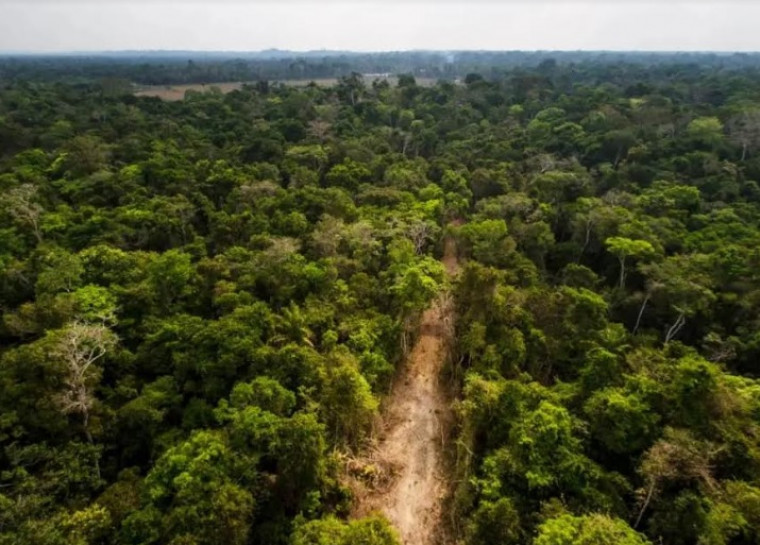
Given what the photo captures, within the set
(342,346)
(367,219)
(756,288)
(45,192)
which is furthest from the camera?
(45,192)

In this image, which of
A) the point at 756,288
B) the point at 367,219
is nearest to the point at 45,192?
the point at 367,219

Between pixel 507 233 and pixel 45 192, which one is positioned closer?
pixel 507 233

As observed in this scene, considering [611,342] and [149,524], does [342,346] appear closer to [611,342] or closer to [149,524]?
[149,524]

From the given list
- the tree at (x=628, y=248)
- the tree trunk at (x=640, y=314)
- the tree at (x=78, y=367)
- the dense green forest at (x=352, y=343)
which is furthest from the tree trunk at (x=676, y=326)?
the tree at (x=78, y=367)

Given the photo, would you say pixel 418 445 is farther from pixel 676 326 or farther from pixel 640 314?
pixel 676 326

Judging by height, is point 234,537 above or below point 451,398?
above

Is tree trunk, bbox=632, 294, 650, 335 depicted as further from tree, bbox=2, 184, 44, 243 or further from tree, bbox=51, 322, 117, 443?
tree, bbox=2, 184, 44, 243

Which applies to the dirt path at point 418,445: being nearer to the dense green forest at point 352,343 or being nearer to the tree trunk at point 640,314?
the dense green forest at point 352,343
